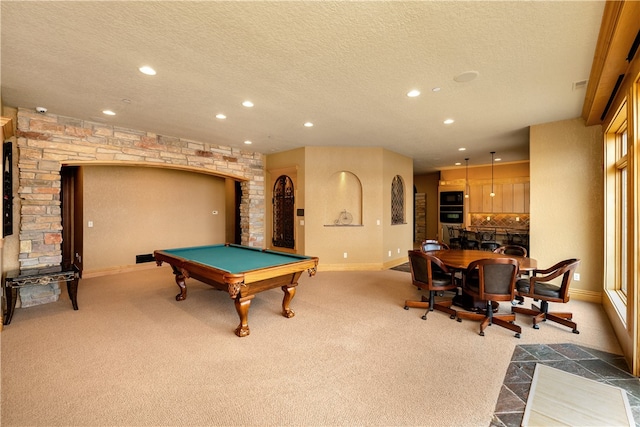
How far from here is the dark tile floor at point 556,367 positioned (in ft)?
6.61

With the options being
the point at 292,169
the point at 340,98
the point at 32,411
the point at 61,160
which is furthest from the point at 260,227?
the point at 32,411

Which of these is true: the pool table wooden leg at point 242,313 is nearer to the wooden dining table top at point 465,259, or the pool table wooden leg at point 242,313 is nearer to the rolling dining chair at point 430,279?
the rolling dining chair at point 430,279

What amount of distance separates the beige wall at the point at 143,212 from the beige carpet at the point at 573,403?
709cm

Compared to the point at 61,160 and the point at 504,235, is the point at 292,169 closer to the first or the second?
the point at 61,160

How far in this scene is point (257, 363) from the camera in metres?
2.61

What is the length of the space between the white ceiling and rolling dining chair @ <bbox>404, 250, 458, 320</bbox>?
209cm

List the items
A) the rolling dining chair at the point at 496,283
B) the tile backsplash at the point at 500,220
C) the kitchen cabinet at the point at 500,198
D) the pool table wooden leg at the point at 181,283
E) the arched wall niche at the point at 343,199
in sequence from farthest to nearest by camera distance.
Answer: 1. the tile backsplash at the point at 500,220
2. the kitchen cabinet at the point at 500,198
3. the arched wall niche at the point at 343,199
4. the pool table wooden leg at the point at 181,283
5. the rolling dining chair at the point at 496,283

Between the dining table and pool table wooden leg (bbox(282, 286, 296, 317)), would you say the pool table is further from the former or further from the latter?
the dining table

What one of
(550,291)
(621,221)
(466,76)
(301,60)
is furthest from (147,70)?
(621,221)

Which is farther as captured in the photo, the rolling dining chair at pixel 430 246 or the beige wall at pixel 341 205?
the beige wall at pixel 341 205

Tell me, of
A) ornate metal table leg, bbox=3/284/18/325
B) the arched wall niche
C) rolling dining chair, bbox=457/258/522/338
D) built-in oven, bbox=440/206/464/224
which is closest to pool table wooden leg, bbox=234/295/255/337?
rolling dining chair, bbox=457/258/522/338

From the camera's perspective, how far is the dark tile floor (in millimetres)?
2014

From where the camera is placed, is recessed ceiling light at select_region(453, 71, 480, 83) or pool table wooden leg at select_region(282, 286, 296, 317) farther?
pool table wooden leg at select_region(282, 286, 296, 317)

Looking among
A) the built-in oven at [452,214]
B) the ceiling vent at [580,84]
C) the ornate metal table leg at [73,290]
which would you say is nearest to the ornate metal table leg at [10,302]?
the ornate metal table leg at [73,290]
